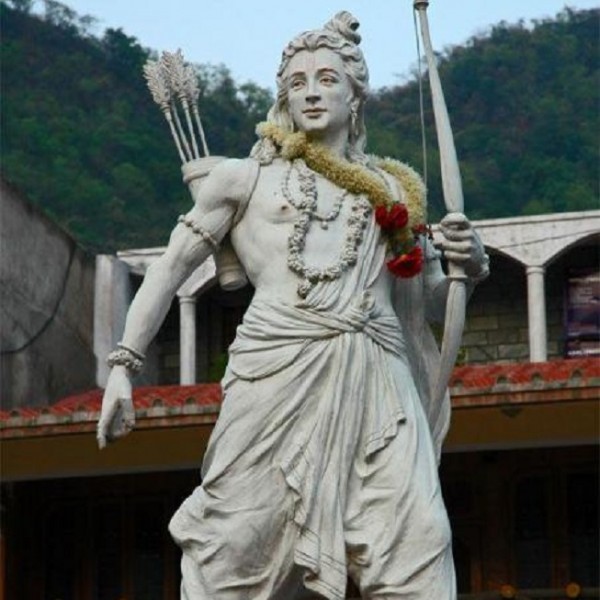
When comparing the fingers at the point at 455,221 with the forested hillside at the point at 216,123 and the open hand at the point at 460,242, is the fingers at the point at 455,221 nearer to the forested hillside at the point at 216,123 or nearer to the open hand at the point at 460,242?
the open hand at the point at 460,242

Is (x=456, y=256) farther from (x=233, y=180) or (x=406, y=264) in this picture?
(x=233, y=180)

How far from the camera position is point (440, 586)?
33.9 feet

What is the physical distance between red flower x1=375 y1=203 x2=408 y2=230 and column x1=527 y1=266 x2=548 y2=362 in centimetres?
2194

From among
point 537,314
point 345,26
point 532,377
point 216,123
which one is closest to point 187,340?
point 537,314

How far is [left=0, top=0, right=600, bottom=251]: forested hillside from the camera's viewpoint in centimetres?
4759

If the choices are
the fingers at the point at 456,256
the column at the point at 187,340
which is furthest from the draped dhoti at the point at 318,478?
the column at the point at 187,340

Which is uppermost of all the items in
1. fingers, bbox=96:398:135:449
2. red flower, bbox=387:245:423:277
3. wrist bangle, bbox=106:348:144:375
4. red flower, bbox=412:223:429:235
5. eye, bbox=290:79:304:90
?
eye, bbox=290:79:304:90

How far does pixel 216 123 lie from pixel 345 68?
3956 cm

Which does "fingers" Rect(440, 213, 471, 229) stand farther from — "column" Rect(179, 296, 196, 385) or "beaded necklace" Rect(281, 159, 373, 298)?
"column" Rect(179, 296, 196, 385)

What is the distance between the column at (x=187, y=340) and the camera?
34.1 meters

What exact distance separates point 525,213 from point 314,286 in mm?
35420

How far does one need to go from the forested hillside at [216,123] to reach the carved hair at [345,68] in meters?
29.6

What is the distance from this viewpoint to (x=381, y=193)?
11.0 metres

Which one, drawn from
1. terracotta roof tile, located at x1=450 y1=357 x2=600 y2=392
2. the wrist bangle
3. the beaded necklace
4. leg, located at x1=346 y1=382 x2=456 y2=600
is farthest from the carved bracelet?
terracotta roof tile, located at x1=450 y1=357 x2=600 y2=392
